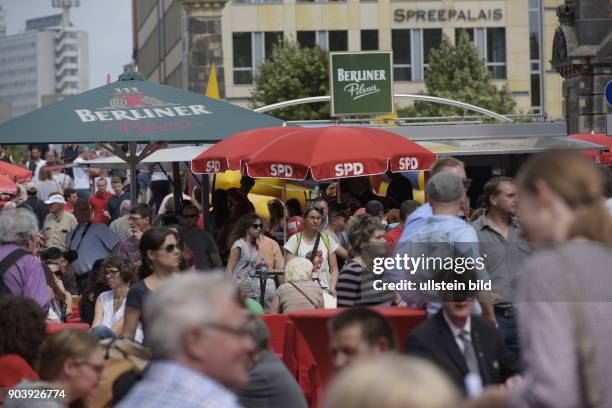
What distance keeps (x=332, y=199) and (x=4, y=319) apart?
14.1m

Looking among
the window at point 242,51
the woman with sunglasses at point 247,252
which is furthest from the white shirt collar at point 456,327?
the window at point 242,51

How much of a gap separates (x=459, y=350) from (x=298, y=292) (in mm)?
4910

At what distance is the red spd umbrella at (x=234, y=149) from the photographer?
1588cm

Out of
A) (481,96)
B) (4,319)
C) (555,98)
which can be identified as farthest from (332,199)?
(555,98)

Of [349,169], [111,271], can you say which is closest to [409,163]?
[349,169]

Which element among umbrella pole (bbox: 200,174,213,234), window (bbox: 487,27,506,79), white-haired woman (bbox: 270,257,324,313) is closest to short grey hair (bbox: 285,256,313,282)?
white-haired woman (bbox: 270,257,324,313)

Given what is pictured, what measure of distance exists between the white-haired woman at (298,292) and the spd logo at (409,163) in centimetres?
379

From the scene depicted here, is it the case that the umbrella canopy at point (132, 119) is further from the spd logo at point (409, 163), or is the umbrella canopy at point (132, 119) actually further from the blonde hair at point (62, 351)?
the blonde hair at point (62, 351)

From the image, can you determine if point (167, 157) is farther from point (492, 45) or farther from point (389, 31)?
point (492, 45)

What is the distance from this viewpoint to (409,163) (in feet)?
51.4

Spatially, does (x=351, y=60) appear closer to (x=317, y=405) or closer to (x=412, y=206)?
(x=412, y=206)

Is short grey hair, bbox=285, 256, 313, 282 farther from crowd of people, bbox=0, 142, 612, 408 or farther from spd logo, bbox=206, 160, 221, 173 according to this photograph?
spd logo, bbox=206, 160, 221, 173

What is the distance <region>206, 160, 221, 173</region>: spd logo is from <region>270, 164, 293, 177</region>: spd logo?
105 cm

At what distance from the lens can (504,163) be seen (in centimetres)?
2862
